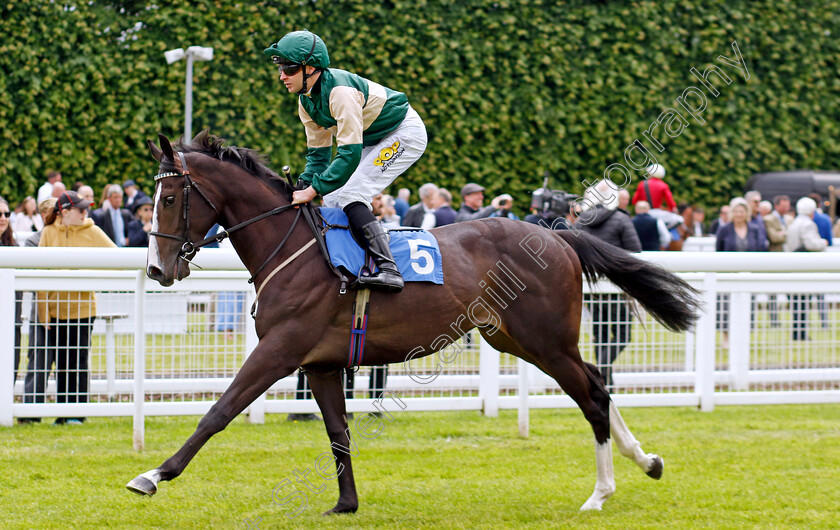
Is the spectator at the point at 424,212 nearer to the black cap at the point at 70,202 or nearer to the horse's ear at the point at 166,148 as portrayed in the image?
the black cap at the point at 70,202

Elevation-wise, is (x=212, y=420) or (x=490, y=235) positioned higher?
(x=490, y=235)

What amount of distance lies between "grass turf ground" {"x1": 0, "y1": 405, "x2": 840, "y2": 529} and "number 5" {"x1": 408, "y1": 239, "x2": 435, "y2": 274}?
1.13 metres

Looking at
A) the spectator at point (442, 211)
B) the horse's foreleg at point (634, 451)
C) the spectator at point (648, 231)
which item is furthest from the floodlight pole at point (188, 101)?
the horse's foreleg at point (634, 451)

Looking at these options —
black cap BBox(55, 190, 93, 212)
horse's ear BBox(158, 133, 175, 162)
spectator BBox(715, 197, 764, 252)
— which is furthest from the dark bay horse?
spectator BBox(715, 197, 764, 252)

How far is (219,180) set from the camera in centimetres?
434

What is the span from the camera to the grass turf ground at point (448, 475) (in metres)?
4.37

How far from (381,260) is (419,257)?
0.24 m

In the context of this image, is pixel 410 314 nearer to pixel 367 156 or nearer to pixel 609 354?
pixel 367 156

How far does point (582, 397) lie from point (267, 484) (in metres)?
1.66

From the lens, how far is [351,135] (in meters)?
4.19

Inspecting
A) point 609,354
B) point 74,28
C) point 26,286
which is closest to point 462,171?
point 74,28

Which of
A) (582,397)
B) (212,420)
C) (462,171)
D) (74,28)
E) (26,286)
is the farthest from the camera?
(462,171)

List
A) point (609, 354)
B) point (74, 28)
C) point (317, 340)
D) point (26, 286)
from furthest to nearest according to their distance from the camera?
point (74, 28)
point (609, 354)
point (26, 286)
point (317, 340)

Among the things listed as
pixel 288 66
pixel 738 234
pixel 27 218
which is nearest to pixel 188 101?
pixel 27 218
